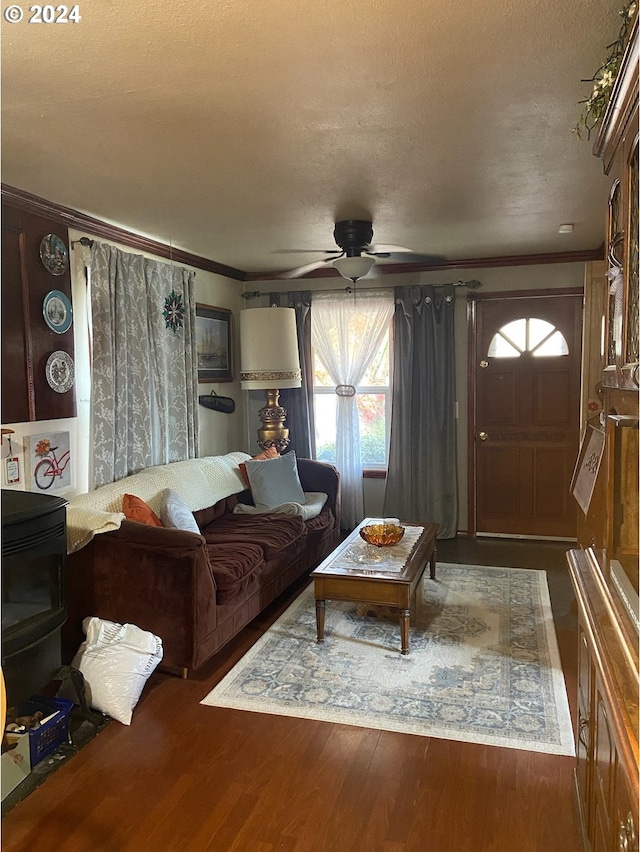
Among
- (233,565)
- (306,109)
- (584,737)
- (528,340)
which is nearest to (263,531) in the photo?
(233,565)

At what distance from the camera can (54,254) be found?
3.68 m

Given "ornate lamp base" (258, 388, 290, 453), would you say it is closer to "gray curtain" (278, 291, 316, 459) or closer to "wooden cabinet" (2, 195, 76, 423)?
"gray curtain" (278, 291, 316, 459)

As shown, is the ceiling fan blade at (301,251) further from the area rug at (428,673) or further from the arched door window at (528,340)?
the area rug at (428,673)

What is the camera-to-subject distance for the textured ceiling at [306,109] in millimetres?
1795

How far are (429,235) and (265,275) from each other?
1.95 metres

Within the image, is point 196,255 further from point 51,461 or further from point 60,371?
point 51,461

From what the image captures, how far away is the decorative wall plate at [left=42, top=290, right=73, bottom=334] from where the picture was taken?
362 cm

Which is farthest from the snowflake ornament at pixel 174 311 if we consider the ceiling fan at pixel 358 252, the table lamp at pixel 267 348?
the ceiling fan at pixel 358 252

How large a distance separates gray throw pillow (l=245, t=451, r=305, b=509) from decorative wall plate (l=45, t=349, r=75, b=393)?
1652 mm

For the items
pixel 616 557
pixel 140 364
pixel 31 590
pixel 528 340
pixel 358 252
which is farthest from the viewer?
pixel 528 340

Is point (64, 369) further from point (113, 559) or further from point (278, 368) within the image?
point (278, 368)

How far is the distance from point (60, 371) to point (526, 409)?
377 cm

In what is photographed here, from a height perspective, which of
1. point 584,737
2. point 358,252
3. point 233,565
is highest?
point 358,252

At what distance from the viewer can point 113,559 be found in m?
3.19
